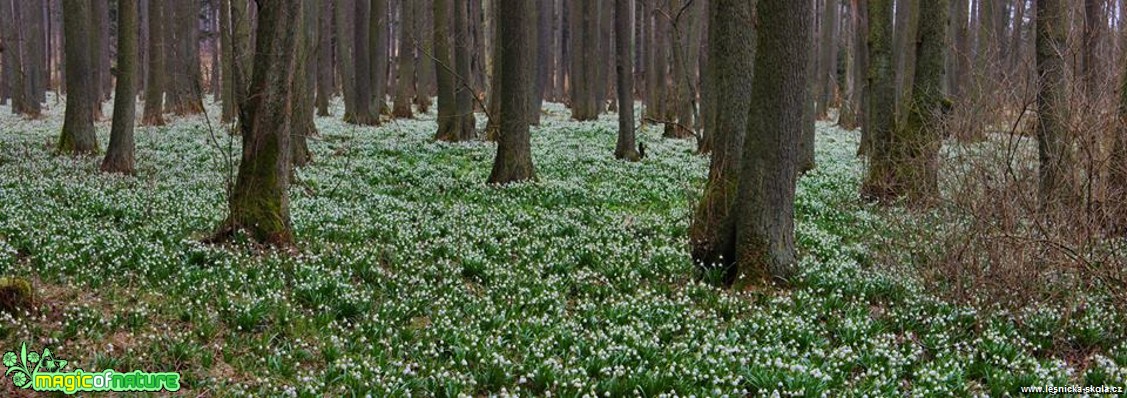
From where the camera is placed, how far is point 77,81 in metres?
15.8

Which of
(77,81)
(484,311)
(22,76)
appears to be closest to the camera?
(484,311)

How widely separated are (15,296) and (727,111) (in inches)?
268

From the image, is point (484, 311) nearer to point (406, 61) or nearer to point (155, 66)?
point (155, 66)

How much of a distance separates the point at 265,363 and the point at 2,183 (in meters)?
9.45

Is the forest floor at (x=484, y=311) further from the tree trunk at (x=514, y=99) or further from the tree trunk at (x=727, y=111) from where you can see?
the tree trunk at (x=514, y=99)

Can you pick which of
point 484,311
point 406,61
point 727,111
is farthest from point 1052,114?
point 406,61

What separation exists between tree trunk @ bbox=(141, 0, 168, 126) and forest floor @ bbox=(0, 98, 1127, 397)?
11.4 meters

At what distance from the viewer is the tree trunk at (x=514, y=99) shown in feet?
46.8

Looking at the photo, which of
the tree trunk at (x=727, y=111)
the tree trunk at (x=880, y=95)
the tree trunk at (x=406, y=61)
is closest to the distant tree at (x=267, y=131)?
the tree trunk at (x=727, y=111)

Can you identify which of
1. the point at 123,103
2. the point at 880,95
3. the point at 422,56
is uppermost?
the point at 422,56

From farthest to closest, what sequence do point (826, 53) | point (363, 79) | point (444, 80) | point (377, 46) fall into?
point (826, 53), point (377, 46), point (363, 79), point (444, 80)

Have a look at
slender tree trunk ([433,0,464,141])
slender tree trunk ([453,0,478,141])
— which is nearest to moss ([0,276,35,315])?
slender tree trunk ([433,0,464,141])

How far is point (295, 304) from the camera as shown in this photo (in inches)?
261
